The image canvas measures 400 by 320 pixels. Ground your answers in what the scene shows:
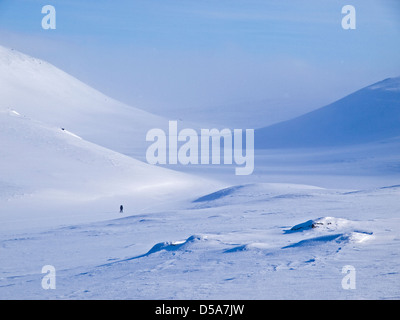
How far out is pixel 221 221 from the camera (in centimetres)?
1477

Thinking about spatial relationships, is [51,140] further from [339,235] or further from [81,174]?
[339,235]

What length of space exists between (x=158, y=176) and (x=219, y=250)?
21.2 meters

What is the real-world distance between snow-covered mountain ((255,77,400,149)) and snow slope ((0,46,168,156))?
15651mm

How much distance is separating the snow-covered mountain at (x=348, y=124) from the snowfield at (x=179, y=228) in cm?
1482

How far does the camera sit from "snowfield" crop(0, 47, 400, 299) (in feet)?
25.9

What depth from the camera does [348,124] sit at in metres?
60.2

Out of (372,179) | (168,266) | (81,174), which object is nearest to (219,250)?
(168,266)

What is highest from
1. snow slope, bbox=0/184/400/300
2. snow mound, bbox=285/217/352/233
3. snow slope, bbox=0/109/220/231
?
snow slope, bbox=0/109/220/231

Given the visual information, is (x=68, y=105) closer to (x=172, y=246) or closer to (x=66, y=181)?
(x=66, y=181)

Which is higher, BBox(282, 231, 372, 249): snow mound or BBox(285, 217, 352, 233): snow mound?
BBox(285, 217, 352, 233): snow mound

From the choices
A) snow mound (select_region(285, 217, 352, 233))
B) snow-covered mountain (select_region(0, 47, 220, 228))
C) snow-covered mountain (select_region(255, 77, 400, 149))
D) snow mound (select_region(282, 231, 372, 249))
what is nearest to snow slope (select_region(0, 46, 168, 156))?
snow-covered mountain (select_region(255, 77, 400, 149))

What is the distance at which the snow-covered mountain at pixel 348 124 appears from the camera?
56.1m

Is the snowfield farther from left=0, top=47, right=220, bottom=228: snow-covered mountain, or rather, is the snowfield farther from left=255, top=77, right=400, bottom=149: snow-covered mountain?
left=255, top=77, right=400, bottom=149: snow-covered mountain

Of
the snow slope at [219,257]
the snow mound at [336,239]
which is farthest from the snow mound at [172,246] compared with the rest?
the snow mound at [336,239]
